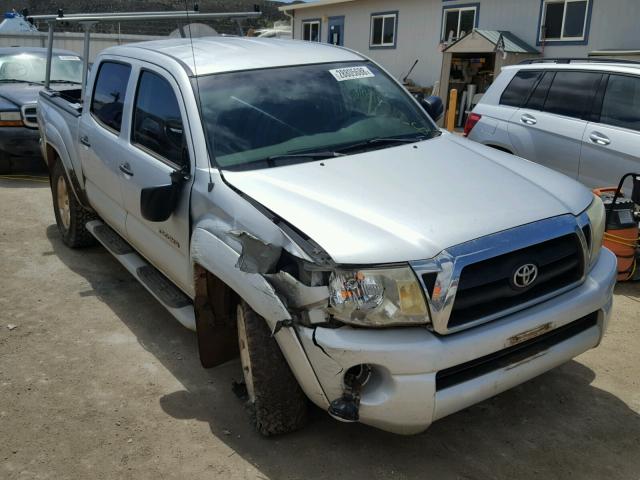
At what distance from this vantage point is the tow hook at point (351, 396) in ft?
8.52

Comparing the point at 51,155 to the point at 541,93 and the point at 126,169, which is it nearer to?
the point at 126,169

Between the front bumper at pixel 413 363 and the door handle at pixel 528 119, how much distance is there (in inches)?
161

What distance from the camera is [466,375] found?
2.68 m

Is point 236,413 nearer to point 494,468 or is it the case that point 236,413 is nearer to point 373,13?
point 494,468

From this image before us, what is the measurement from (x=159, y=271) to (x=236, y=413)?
4.31ft

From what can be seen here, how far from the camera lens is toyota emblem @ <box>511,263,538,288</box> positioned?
2.72m

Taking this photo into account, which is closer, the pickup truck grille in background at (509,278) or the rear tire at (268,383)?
the pickup truck grille in background at (509,278)

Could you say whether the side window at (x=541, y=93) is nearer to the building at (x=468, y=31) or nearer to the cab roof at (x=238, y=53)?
the cab roof at (x=238, y=53)

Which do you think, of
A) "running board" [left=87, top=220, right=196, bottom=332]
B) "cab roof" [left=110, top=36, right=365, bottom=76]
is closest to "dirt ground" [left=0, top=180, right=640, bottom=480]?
"running board" [left=87, top=220, right=196, bottom=332]

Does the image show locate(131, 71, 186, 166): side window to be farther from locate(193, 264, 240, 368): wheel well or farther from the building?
the building

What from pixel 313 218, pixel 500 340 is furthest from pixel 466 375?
pixel 313 218

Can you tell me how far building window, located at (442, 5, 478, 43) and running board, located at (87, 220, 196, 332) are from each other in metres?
13.6

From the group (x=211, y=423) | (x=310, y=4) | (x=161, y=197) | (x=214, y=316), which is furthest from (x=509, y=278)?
(x=310, y=4)

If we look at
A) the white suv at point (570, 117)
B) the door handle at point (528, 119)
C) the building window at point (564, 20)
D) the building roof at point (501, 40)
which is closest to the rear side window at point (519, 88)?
the white suv at point (570, 117)
